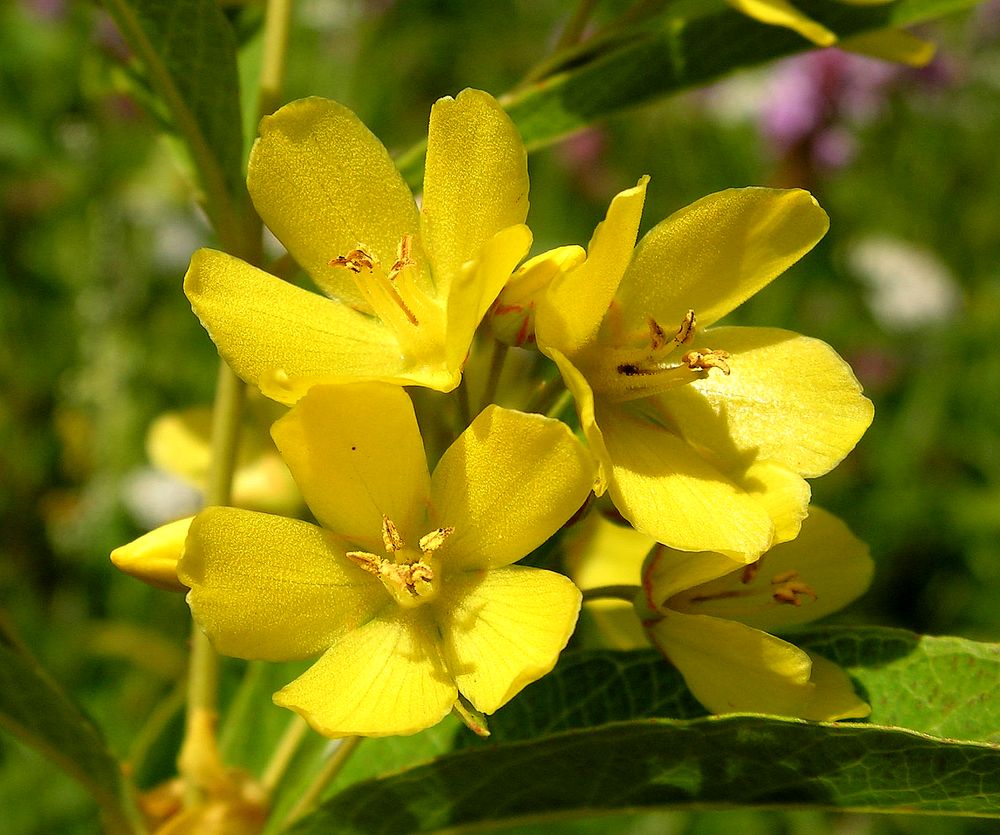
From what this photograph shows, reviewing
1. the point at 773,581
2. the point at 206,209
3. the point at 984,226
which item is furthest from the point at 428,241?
the point at 984,226

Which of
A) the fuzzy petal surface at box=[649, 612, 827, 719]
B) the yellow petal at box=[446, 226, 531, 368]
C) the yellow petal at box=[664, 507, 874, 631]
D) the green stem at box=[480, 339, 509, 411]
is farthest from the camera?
the yellow petal at box=[664, 507, 874, 631]

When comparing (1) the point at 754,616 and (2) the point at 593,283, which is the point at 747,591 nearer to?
(1) the point at 754,616

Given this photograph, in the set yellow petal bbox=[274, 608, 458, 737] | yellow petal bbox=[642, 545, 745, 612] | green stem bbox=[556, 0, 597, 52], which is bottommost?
yellow petal bbox=[642, 545, 745, 612]

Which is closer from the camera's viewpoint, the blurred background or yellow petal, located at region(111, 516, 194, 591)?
yellow petal, located at region(111, 516, 194, 591)

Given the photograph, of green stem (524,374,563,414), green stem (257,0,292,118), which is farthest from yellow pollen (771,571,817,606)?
green stem (257,0,292,118)

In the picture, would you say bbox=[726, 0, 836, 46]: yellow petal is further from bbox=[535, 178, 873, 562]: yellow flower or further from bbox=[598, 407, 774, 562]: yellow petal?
bbox=[598, 407, 774, 562]: yellow petal

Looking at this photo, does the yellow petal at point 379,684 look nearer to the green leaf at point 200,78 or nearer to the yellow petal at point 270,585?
the yellow petal at point 270,585

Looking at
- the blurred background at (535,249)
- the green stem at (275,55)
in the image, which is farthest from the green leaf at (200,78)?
the blurred background at (535,249)
